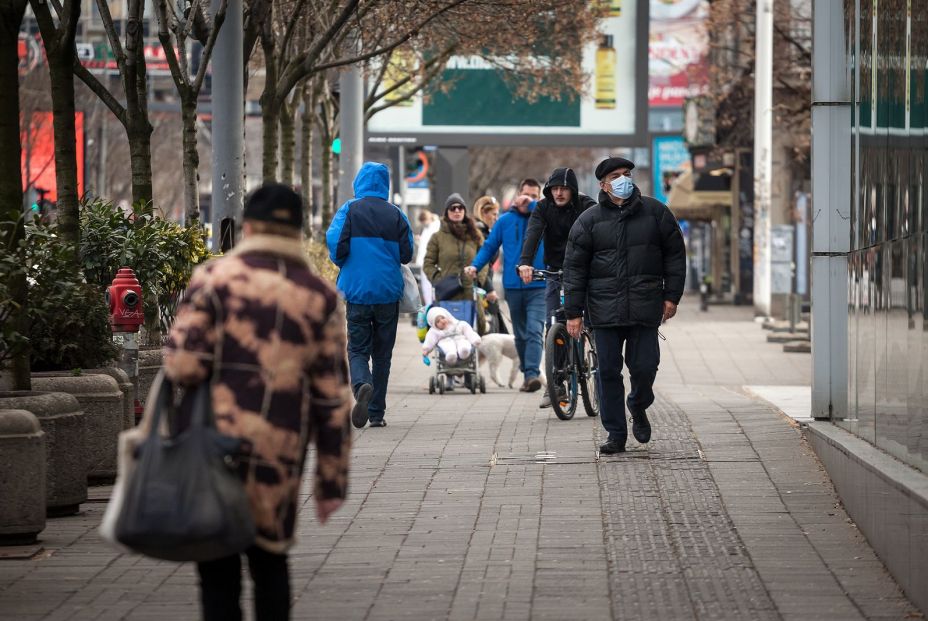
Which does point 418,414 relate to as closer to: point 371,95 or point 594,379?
point 594,379

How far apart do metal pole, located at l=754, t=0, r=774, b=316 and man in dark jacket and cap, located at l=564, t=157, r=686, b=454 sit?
24830mm

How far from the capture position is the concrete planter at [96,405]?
32.0ft

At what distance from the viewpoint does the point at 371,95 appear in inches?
1217

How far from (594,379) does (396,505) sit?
4708mm

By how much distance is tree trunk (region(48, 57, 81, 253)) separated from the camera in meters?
11.5

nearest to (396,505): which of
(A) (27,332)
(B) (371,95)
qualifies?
(A) (27,332)

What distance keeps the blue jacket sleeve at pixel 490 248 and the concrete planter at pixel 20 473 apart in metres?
8.02

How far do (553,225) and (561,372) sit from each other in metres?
1.42

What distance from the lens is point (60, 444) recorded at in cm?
900

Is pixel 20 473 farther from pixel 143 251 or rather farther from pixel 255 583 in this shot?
pixel 143 251

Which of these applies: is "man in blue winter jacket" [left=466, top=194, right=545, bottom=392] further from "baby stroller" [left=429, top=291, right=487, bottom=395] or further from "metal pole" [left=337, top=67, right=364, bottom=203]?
"metal pole" [left=337, top=67, right=364, bottom=203]

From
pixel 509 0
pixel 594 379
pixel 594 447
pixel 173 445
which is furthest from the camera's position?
pixel 509 0

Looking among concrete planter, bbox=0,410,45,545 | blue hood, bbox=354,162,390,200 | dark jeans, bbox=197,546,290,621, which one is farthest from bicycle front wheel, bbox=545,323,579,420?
dark jeans, bbox=197,546,290,621

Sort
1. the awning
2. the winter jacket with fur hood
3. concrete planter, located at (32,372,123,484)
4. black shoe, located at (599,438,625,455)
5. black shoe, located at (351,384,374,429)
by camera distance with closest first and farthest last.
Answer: the winter jacket with fur hood → concrete planter, located at (32,372,123,484) → black shoe, located at (599,438,625,455) → black shoe, located at (351,384,374,429) → the awning
